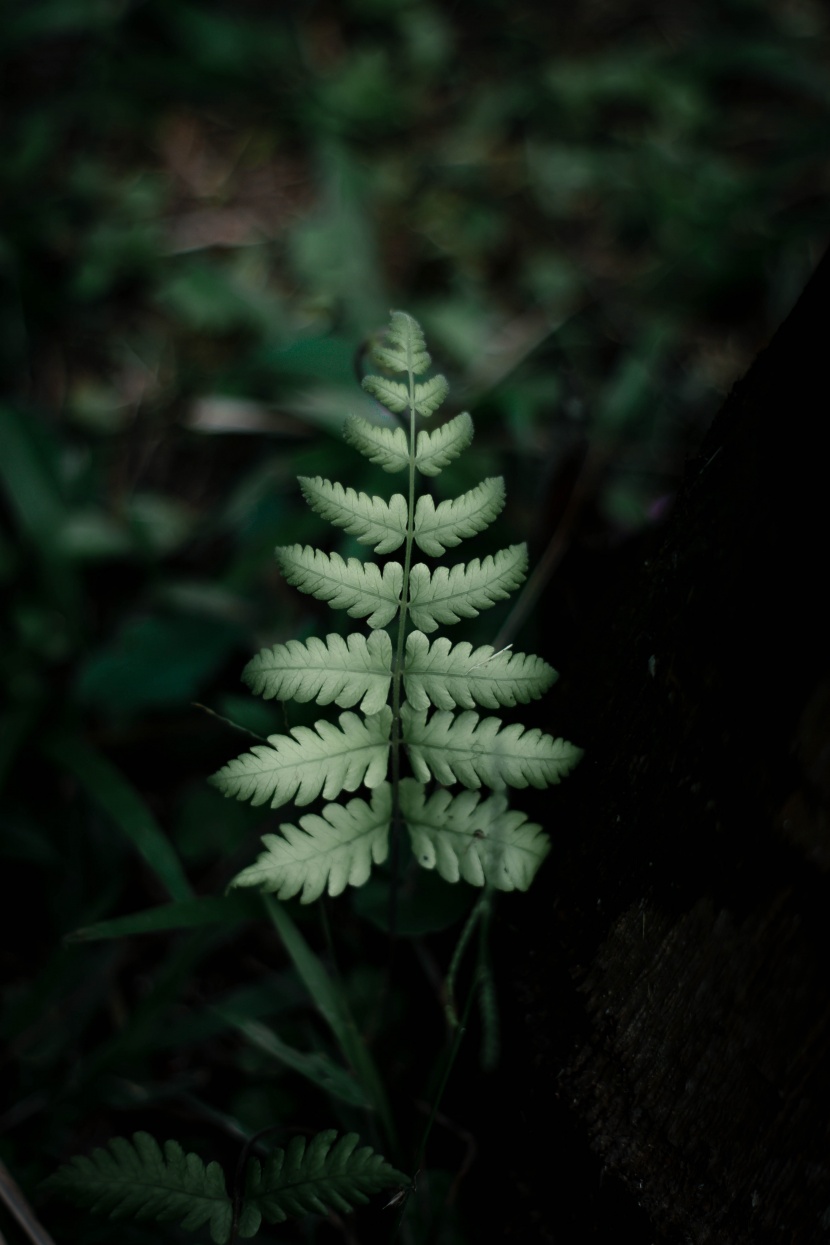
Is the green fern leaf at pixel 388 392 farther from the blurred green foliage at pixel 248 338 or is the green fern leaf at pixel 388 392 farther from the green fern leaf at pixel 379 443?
the blurred green foliage at pixel 248 338

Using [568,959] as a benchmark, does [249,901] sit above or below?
below

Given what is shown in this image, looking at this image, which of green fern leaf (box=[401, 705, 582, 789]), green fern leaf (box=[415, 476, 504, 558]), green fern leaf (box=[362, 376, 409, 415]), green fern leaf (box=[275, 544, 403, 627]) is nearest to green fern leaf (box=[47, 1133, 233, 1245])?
green fern leaf (box=[401, 705, 582, 789])

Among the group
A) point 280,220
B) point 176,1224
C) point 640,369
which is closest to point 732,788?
point 176,1224

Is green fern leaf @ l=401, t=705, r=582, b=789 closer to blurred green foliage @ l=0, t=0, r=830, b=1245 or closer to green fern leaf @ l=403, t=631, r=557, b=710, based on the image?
green fern leaf @ l=403, t=631, r=557, b=710

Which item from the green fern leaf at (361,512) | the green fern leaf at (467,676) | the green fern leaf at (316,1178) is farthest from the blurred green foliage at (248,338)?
the green fern leaf at (361,512)

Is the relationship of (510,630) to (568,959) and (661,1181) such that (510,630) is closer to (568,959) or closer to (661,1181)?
(568,959)

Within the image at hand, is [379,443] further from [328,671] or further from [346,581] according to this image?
[328,671]

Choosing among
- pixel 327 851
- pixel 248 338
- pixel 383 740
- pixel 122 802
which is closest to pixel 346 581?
pixel 383 740
